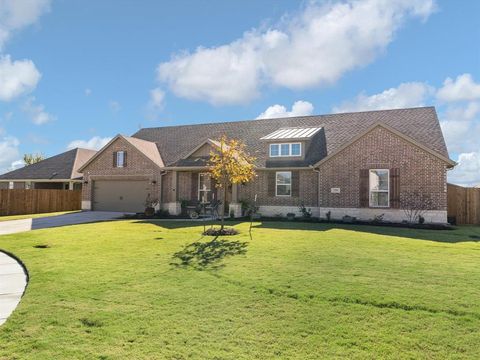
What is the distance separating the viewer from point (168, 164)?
2623 centimetres

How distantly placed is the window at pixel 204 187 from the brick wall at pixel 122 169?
3.22m

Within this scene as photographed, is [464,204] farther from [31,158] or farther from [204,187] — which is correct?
[31,158]

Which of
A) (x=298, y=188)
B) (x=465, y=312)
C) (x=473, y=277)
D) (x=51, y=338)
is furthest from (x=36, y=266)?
(x=298, y=188)

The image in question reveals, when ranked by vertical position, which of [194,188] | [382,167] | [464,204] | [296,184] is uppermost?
[382,167]

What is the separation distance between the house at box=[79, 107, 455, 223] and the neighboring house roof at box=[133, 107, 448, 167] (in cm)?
7

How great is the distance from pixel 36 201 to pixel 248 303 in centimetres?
2678

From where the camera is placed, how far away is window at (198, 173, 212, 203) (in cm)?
2395

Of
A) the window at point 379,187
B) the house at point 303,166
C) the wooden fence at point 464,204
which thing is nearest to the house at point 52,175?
the house at point 303,166

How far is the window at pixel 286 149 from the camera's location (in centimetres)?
2259

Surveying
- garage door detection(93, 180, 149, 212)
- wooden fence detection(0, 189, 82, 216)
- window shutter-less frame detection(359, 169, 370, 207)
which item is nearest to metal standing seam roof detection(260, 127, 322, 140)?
window shutter-less frame detection(359, 169, 370, 207)

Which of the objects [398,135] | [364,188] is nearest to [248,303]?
[364,188]

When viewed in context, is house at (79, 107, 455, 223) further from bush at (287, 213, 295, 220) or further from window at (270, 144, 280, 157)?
bush at (287, 213, 295, 220)

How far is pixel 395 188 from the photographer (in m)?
18.4

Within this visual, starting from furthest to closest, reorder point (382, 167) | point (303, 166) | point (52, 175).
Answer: point (52, 175)
point (303, 166)
point (382, 167)
